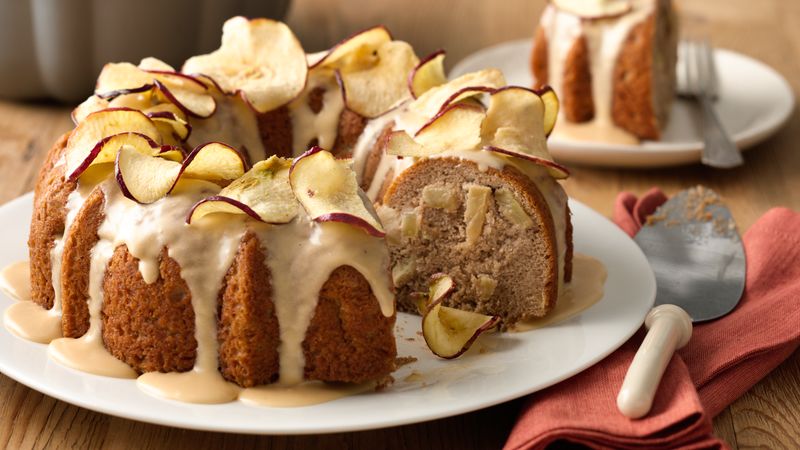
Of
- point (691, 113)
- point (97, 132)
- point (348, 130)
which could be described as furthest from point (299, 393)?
point (691, 113)

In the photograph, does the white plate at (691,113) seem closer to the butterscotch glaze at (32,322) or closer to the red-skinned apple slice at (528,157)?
the red-skinned apple slice at (528,157)

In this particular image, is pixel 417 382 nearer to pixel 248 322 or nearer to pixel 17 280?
pixel 248 322

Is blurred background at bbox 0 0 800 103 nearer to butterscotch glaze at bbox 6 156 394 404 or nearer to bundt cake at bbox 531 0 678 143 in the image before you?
bundt cake at bbox 531 0 678 143

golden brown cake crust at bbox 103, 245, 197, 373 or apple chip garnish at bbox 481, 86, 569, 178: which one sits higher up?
apple chip garnish at bbox 481, 86, 569, 178

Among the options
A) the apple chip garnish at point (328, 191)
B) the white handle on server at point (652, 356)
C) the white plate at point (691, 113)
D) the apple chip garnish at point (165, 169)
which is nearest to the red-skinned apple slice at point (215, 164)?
the apple chip garnish at point (165, 169)

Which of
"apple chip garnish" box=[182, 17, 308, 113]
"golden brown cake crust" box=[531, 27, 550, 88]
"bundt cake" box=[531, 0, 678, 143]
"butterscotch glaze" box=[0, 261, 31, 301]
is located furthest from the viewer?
"golden brown cake crust" box=[531, 27, 550, 88]

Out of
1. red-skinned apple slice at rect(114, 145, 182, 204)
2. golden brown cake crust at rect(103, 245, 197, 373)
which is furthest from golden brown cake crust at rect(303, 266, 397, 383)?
red-skinned apple slice at rect(114, 145, 182, 204)
